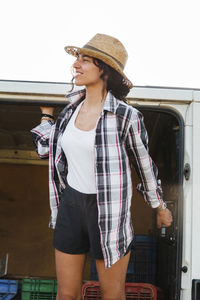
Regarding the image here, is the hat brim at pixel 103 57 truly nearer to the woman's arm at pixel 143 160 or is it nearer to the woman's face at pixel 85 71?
the woman's face at pixel 85 71

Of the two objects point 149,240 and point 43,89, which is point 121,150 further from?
point 149,240

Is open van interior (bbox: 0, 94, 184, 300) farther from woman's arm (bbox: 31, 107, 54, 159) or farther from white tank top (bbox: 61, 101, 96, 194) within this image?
white tank top (bbox: 61, 101, 96, 194)

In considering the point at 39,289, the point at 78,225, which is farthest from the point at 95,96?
the point at 39,289

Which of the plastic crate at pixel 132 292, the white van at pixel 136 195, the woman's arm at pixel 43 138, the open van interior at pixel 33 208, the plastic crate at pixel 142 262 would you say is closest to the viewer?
the woman's arm at pixel 43 138

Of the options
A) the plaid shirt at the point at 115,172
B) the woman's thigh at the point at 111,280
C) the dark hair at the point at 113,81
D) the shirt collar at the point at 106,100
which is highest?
the dark hair at the point at 113,81

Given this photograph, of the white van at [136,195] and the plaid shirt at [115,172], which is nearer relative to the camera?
the plaid shirt at [115,172]

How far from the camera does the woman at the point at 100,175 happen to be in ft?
5.46

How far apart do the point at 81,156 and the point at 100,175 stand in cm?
14

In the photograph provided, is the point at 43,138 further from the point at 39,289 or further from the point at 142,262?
the point at 142,262

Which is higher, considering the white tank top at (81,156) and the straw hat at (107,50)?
the straw hat at (107,50)

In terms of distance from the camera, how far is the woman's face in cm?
175

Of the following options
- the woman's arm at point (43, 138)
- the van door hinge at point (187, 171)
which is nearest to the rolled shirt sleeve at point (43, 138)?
the woman's arm at point (43, 138)

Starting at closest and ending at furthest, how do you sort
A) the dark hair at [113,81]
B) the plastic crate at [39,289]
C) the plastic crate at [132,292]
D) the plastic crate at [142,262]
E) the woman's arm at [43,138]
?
the dark hair at [113,81] → the woman's arm at [43,138] → the plastic crate at [132,292] → the plastic crate at [39,289] → the plastic crate at [142,262]

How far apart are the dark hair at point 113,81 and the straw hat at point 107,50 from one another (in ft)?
0.09
